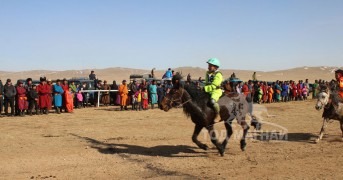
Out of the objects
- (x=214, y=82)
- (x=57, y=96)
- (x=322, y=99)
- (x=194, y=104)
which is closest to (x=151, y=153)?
(x=194, y=104)

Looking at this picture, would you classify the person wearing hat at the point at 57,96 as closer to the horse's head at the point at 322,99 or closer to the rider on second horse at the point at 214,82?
the rider on second horse at the point at 214,82

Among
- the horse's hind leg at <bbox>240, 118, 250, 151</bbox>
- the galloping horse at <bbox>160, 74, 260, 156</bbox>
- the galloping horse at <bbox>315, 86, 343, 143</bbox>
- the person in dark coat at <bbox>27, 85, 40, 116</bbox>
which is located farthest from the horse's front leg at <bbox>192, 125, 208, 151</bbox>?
the person in dark coat at <bbox>27, 85, 40, 116</bbox>

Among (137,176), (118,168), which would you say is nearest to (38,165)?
(118,168)

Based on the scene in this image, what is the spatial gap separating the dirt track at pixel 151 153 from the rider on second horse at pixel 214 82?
1.45 m

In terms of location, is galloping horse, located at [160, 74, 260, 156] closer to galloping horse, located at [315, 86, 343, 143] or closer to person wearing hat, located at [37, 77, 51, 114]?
galloping horse, located at [315, 86, 343, 143]

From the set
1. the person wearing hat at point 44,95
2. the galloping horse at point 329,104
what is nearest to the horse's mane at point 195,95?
the galloping horse at point 329,104

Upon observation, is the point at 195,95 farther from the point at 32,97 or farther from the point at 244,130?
the point at 32,97

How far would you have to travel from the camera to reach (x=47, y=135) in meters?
12.2

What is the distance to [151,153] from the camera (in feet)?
31.1

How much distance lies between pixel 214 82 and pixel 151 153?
100 inches

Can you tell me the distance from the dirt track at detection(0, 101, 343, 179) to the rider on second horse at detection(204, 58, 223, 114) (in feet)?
4.75

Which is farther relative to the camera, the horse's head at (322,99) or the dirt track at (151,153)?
the horse's head at (322,99)

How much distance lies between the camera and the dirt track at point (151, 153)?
7.52m

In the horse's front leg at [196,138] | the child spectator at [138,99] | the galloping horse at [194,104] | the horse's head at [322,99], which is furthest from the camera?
the child spectator at [138,99]
